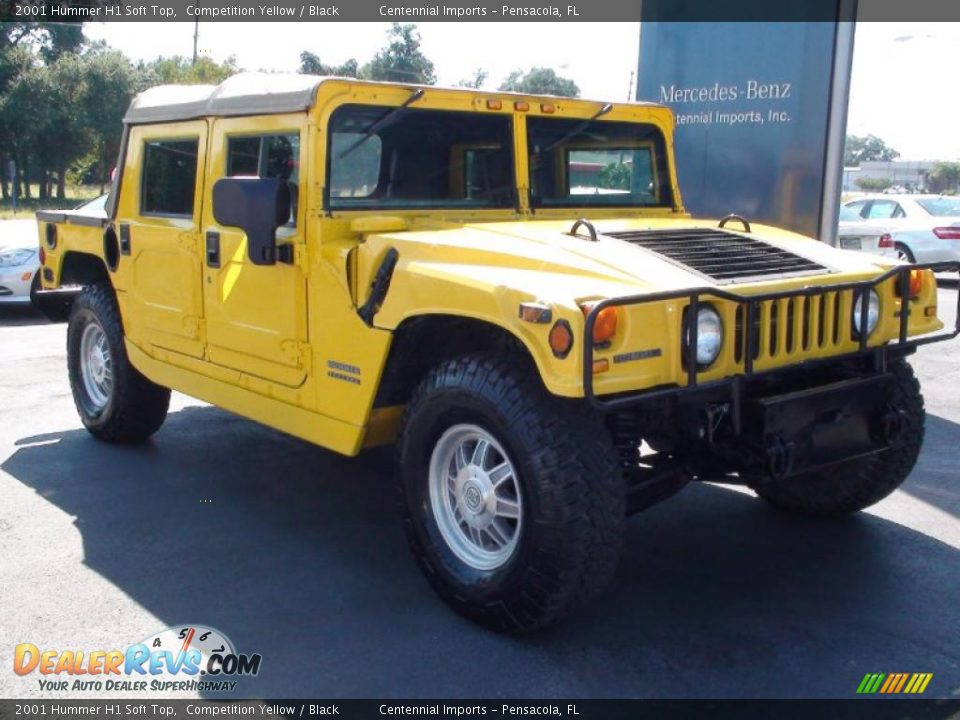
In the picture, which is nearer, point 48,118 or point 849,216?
point 849,216

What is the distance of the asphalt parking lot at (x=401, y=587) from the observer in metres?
3.50

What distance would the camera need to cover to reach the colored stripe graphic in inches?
133

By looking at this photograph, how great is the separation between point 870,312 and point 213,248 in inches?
118

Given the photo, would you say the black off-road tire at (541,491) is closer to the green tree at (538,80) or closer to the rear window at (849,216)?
the rear window at (849,216)

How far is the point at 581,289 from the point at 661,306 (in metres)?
0.27

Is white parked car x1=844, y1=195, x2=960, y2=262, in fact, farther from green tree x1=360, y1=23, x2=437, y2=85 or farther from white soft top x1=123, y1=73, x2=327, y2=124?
green tree x1=360, y1=23, x2=437, y2=85

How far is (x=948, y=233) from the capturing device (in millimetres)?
14797

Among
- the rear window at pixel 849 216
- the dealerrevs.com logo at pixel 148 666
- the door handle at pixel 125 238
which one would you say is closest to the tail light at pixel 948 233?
the rear window at pixel 849 216

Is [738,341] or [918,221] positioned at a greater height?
[738,341]

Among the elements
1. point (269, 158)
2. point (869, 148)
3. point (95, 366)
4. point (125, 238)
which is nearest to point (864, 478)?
point (269, 158)

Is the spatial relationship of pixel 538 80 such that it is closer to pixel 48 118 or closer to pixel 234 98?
pixel 48 118

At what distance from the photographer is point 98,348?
6.41m

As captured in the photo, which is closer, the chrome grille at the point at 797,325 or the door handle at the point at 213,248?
the chrome grille at the point at 797,325

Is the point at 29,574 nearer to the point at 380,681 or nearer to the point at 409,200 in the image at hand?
the point at 380,681
